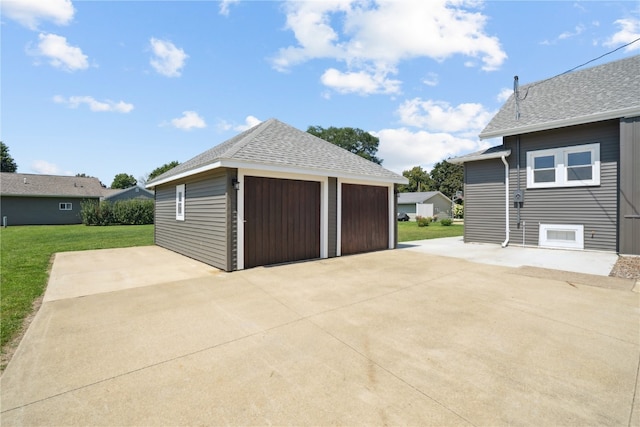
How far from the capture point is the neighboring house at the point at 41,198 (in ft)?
76.4

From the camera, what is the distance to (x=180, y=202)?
369 inches

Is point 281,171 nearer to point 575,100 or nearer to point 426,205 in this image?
point 575,100

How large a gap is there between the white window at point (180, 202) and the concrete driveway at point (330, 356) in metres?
4.39

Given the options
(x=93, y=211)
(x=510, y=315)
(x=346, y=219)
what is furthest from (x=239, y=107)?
(x=93, y=211)

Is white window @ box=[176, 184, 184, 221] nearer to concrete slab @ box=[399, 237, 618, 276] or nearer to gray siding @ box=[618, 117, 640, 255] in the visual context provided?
concrete slab @ box=[399, 237, 618, 276]

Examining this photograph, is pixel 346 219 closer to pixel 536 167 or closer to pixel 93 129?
pixel 536 167

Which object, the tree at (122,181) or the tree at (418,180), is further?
the tree at (418,180)

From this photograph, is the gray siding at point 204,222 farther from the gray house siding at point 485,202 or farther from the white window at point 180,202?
the gray house siding at point 485,202

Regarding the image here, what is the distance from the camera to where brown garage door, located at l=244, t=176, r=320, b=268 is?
675 centimetres

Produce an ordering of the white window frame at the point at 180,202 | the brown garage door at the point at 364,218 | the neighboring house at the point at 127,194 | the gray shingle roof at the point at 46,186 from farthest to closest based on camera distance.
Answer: the neighboring house at the point at 127,194
the gray shingle roof at the point at 46,186
the white window frame at the point at 180,202
the brown garage door at the point at 364,218

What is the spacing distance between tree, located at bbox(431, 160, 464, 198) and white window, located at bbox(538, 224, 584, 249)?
40666 mm

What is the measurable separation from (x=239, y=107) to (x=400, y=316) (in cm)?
Result: 1267

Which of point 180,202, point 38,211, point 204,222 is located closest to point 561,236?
point 204,222

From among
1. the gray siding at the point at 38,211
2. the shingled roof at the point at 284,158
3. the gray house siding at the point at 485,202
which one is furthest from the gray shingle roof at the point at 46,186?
the gray house siding at the point at 485,202
